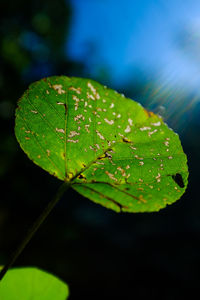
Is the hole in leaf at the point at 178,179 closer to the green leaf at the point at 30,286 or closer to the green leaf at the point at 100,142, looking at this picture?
the green leaf at the point at 100,142

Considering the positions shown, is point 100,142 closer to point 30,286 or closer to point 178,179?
point 178,179

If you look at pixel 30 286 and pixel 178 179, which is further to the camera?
pixel 30 286

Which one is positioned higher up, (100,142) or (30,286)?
(100,142)

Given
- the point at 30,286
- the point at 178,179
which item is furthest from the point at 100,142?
the point at 30,286

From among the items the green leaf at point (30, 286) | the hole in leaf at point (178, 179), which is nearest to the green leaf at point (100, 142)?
the hole in leaf at point (178, 179)

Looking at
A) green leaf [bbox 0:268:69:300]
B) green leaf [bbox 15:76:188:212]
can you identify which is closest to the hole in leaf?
green leaf [bbox 15:76:188:212]
